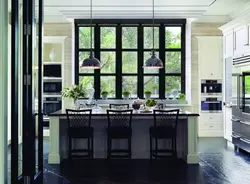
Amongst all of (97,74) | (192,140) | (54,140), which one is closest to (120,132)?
(54,140)

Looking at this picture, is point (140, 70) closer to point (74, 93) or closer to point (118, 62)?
point (118, 62)

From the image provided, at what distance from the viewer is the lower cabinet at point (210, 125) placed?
365 inches

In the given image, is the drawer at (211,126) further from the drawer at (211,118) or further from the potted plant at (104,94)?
the potted plant at (104,94)

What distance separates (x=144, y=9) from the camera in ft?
27.9

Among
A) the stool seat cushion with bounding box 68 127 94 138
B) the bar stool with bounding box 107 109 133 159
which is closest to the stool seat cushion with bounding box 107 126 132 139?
the bar stool with bounding box 107 109 133 159

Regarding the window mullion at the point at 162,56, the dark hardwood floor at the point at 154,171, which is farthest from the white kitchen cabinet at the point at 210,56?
the dark hardwood floor at the point at 154,171

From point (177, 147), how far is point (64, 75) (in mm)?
4266

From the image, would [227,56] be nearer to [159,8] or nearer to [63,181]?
[159,8]

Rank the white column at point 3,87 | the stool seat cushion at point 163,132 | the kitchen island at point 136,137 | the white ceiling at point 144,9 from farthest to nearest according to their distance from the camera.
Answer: the white ceiling at point 144,9, the kitchen island at point 136,137, the stool seat cushion at point 163,132, the white column at point 3,87

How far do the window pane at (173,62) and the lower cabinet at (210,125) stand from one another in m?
1.54

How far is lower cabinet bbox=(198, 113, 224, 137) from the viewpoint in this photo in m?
9.27

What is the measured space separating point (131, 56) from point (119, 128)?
391cm

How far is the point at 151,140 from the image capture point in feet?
20.2

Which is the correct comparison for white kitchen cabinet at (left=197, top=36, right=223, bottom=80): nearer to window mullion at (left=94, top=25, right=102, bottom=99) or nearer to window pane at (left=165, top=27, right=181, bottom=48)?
window pane at (left=165, top=27, right=181, bottom=48)
